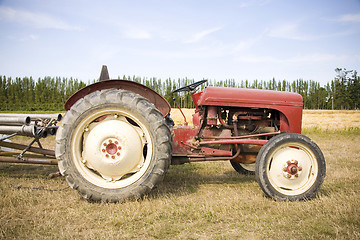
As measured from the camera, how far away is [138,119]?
3.11 meters

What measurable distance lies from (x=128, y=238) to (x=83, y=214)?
2.52 ft

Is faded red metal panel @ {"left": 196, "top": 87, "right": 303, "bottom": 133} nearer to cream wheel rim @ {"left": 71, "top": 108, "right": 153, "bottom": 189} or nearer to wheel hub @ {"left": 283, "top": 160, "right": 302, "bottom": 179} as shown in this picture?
wheel hub @ {"left": 283, "top": 160, "right": 302, "bottom": 179}

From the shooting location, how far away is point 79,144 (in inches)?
124

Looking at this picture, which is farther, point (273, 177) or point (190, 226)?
point (273, 177)

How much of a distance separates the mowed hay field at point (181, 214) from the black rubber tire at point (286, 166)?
146 mm

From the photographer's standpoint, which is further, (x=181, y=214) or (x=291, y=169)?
(x=291, y=169)

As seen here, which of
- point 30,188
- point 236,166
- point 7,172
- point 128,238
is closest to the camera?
point 128,238

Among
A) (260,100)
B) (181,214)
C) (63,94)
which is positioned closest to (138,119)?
(181,214)

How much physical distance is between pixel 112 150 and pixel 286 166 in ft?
7.08

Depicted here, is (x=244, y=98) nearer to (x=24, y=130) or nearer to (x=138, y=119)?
(x=138, y=119)

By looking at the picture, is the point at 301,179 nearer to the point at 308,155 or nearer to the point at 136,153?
the point at 308,155

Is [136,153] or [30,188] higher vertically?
[136,153]

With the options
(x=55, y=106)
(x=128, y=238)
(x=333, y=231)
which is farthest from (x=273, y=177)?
(x=55, y=106)

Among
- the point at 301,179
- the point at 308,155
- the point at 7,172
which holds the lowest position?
the point at 7,172
